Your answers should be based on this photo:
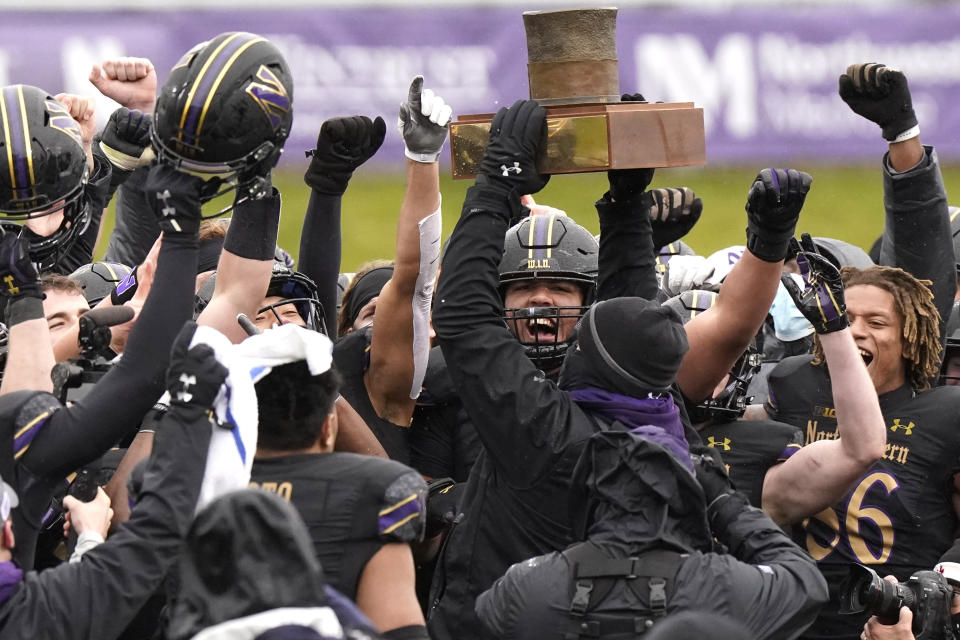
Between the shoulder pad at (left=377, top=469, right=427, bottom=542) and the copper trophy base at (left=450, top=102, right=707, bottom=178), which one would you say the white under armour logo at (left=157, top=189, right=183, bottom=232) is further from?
the copper trophy base at (left=450, top=102, right=707, bottom=178)


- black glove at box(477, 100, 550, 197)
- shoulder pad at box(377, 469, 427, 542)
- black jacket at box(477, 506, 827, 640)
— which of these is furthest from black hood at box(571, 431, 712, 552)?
black glove at box(477, 100, 550, 197)

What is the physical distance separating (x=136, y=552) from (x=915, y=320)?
9.18ft

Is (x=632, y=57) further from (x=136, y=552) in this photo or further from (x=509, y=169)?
(x=136, y=552)

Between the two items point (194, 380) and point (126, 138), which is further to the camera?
point (126, 138)

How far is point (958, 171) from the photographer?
18062 millimetres

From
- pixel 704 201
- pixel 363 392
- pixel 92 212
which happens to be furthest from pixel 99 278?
pixel 704 201

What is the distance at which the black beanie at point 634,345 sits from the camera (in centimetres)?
374

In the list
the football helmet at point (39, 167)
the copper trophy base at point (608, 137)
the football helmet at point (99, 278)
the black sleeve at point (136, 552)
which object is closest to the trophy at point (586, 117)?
the copper trophy base at point (608, 137)

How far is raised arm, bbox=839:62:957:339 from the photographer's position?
5.05 m

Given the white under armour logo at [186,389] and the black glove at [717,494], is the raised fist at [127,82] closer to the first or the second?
the white under armour logo at [186,389]

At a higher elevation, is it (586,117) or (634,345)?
(586,117)

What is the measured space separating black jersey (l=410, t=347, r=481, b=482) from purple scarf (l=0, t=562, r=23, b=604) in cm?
191

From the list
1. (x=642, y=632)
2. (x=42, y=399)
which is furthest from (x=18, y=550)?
(x=642, y=632)

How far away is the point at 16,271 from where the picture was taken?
3846 mm
